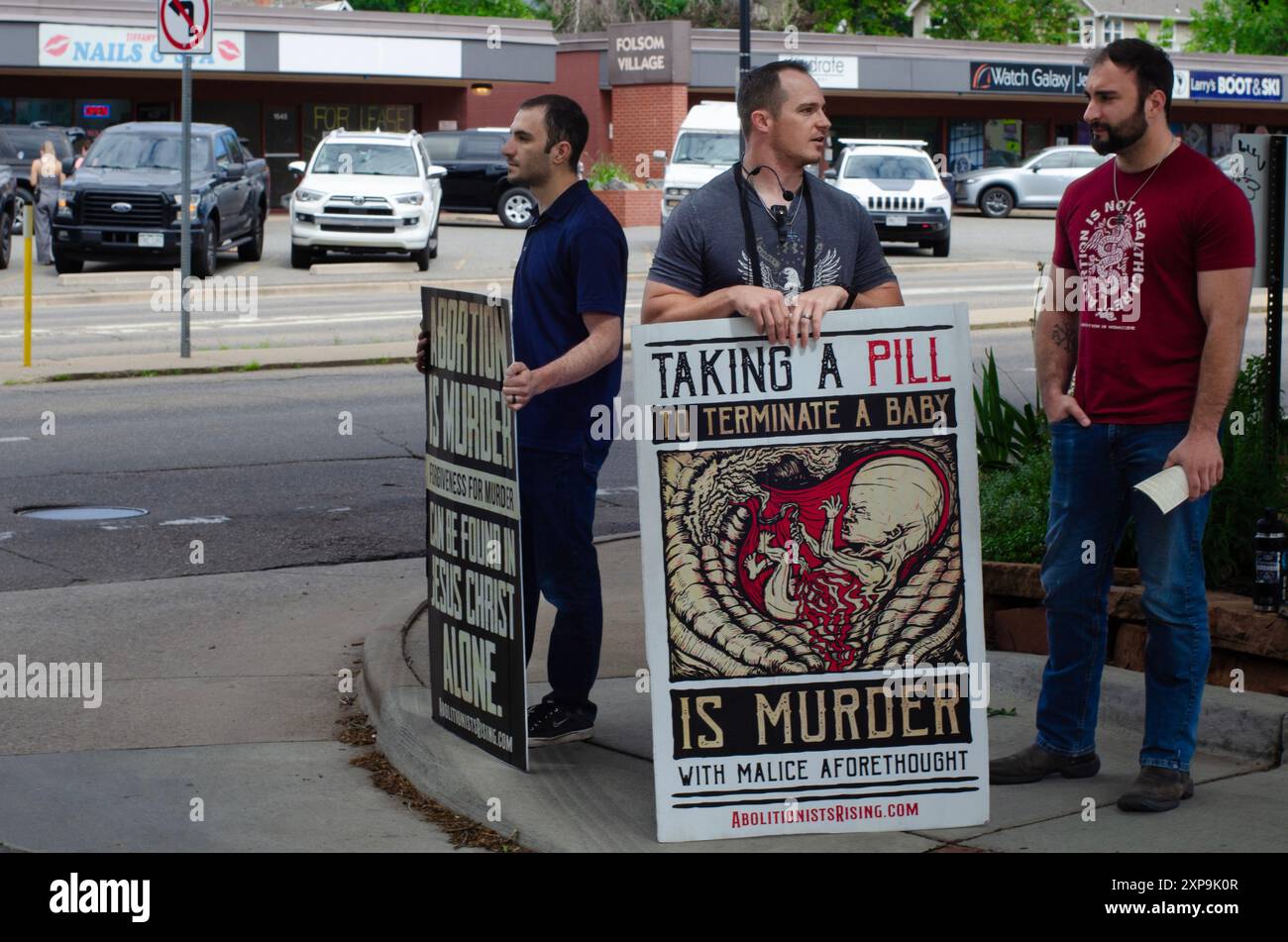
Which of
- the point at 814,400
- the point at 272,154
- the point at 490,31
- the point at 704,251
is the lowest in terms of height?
the point at 814,400

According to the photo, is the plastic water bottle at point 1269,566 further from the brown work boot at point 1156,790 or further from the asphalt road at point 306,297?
the asphalt road at point 306,297

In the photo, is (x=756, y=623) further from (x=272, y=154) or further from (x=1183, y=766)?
(x=272, y=154)

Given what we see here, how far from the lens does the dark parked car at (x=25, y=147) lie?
100ft

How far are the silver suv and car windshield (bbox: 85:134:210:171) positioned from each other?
24.5 m

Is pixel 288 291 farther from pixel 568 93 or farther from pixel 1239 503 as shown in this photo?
pixel 568 93

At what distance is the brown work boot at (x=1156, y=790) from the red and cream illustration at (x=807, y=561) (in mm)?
613

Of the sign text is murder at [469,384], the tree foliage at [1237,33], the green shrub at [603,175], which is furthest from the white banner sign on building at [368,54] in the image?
Result: the sign text is murder at [469,384]

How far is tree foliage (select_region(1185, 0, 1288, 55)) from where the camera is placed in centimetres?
6091

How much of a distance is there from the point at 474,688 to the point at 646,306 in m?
1.34

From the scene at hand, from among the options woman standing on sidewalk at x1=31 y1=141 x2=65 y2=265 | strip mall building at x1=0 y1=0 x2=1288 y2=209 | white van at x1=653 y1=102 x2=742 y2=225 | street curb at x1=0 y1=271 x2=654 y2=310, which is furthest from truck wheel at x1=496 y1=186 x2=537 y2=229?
woman standing on sidewalk at x1=31 y1=141 x2=65 y2=265

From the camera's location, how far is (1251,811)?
15.4 feet

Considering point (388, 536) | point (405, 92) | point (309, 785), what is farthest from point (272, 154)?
point (309, 785)

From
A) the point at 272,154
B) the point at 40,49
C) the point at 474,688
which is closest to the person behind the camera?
the point at 474,688

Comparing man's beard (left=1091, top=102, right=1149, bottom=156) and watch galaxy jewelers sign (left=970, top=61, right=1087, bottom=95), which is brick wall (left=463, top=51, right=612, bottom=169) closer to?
watch galaxy jewelers sign (left=970, top=61, right=1087, bottom=95)
